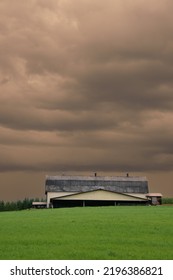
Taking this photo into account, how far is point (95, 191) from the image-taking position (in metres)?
91.2

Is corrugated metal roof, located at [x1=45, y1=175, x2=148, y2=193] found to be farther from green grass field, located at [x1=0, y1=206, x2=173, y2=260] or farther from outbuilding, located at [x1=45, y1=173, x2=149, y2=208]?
green grass field, located at [x1=0, y1=206, x2=173, y2=260]

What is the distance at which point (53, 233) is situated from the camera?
96.6ft

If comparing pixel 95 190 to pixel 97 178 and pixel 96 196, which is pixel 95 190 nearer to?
pixel 96 196

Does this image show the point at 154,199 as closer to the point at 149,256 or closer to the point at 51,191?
the point at 51,191

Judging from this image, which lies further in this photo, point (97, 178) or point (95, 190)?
point (97, 178)

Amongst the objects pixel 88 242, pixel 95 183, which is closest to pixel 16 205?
pixel 95 183

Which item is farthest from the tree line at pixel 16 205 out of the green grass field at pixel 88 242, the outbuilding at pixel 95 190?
the green grass field at pixel 88 242

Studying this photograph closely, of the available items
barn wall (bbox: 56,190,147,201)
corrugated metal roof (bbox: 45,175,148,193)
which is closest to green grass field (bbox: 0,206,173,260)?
barn wall (bbox: 56,190,147,201)

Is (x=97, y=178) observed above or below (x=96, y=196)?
above

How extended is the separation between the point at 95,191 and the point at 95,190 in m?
0.18

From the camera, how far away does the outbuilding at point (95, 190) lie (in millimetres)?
90750

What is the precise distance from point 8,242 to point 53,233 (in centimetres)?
475
